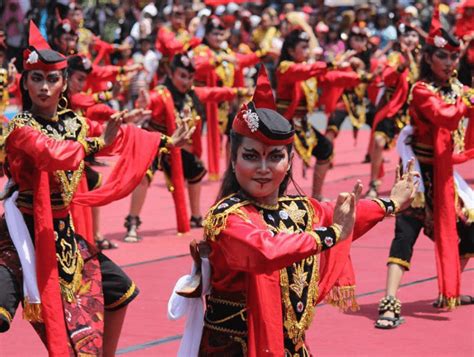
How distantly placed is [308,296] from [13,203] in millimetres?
1685

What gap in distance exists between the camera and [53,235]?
5750mm

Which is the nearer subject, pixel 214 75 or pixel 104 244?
pixel 104 244

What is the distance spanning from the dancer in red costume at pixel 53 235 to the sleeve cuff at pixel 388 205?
1427mm

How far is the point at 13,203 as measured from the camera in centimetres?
580

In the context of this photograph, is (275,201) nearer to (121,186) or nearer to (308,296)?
(308,296)

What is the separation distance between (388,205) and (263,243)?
748 millimetres

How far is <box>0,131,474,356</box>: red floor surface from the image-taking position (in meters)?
6.95

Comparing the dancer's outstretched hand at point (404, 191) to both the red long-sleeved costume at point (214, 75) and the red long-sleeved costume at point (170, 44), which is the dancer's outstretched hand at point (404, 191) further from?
the red long-sleeved costume at point (170, 44)

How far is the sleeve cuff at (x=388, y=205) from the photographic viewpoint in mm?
4902

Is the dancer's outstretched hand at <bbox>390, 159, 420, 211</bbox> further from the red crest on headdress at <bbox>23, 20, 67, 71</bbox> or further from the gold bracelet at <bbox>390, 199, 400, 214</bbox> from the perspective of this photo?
the red crest on headdress at <bbox>23, 20, 67, 71</bbox>

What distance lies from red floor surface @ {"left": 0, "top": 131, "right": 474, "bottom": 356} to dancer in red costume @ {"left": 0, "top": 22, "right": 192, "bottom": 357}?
3.54 feet

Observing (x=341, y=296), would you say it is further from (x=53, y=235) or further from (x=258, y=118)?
(x=53, y=235)

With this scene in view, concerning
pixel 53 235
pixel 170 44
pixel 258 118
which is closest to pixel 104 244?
pixel 53 235

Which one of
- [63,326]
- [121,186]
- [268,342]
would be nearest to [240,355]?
[268,342]
